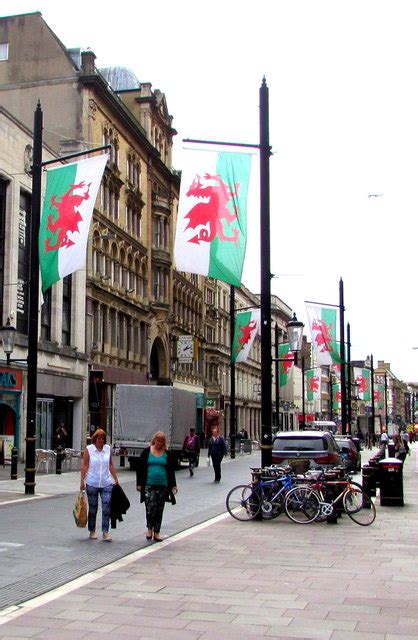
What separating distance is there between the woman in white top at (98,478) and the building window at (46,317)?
26.2m

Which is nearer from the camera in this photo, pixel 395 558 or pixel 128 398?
pixel 395 558

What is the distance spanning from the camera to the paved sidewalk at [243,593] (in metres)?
6.96

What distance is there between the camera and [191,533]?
13.3 meters

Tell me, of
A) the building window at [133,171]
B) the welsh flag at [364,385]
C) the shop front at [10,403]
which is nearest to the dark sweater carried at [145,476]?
the shop front at [10,403]

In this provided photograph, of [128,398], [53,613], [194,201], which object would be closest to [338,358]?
[128,398]

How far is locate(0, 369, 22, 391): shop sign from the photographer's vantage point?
32875mm

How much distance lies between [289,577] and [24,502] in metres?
10.2

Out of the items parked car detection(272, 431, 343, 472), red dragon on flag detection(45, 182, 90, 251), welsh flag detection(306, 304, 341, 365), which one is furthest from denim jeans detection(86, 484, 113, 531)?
welsh flag detection(306, 304, 341, 365)

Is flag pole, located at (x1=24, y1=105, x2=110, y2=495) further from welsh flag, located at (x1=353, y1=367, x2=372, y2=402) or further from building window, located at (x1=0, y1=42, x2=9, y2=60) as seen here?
welsh flag, located at (x1=353, y1=367, x2=372, y2=402)

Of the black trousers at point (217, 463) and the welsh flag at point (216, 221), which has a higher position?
the welsh flag at point (216, 221)

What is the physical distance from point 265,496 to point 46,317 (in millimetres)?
25490

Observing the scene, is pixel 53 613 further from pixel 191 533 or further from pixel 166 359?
pixel 166 359

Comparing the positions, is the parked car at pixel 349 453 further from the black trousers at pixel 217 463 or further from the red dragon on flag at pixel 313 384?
the red dragon on flag at pixel 313 384

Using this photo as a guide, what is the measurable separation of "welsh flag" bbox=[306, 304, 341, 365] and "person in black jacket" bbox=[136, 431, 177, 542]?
19.4 meters
